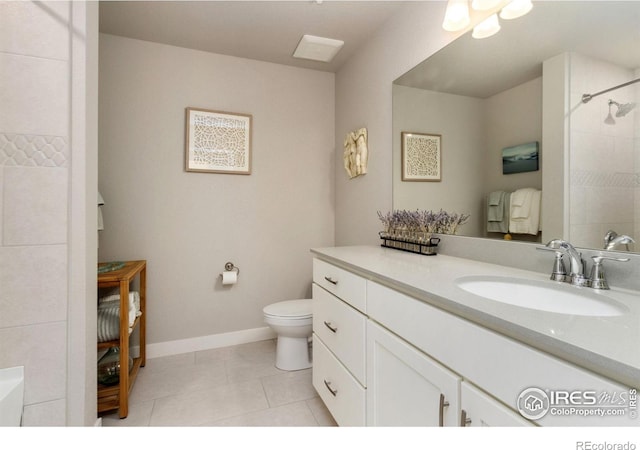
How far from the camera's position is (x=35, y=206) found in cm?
112

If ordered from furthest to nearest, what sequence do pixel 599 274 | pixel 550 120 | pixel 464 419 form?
pixel 550 120 < pixel 599 274 < pixel 464 419

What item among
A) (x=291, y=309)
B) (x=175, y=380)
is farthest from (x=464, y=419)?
(x=175, y=380)

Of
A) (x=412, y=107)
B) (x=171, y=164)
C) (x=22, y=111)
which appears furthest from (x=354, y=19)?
(x=22, y=111)

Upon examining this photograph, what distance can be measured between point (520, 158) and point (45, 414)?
2.17 m

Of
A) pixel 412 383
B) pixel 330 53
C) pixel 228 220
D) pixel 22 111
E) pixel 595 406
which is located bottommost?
pixel 412 383

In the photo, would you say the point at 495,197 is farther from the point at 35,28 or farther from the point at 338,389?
the point at 35,28

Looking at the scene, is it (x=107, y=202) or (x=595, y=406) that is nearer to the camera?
(x=595, y=406)

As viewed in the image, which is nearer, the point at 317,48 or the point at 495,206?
the point at 495,206

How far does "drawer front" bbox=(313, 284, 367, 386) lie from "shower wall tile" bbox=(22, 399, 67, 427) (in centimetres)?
113

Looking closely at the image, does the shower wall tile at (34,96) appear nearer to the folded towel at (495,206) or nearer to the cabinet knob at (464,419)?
the cabinet knob at (464,419)

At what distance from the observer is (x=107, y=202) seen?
81.9 inches

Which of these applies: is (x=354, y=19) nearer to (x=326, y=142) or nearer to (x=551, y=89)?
(x=326, y=142)

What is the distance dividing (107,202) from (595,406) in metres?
2.60

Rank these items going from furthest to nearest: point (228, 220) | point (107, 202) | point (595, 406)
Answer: point (228, 220), point (107, 202), point (595, 406)
